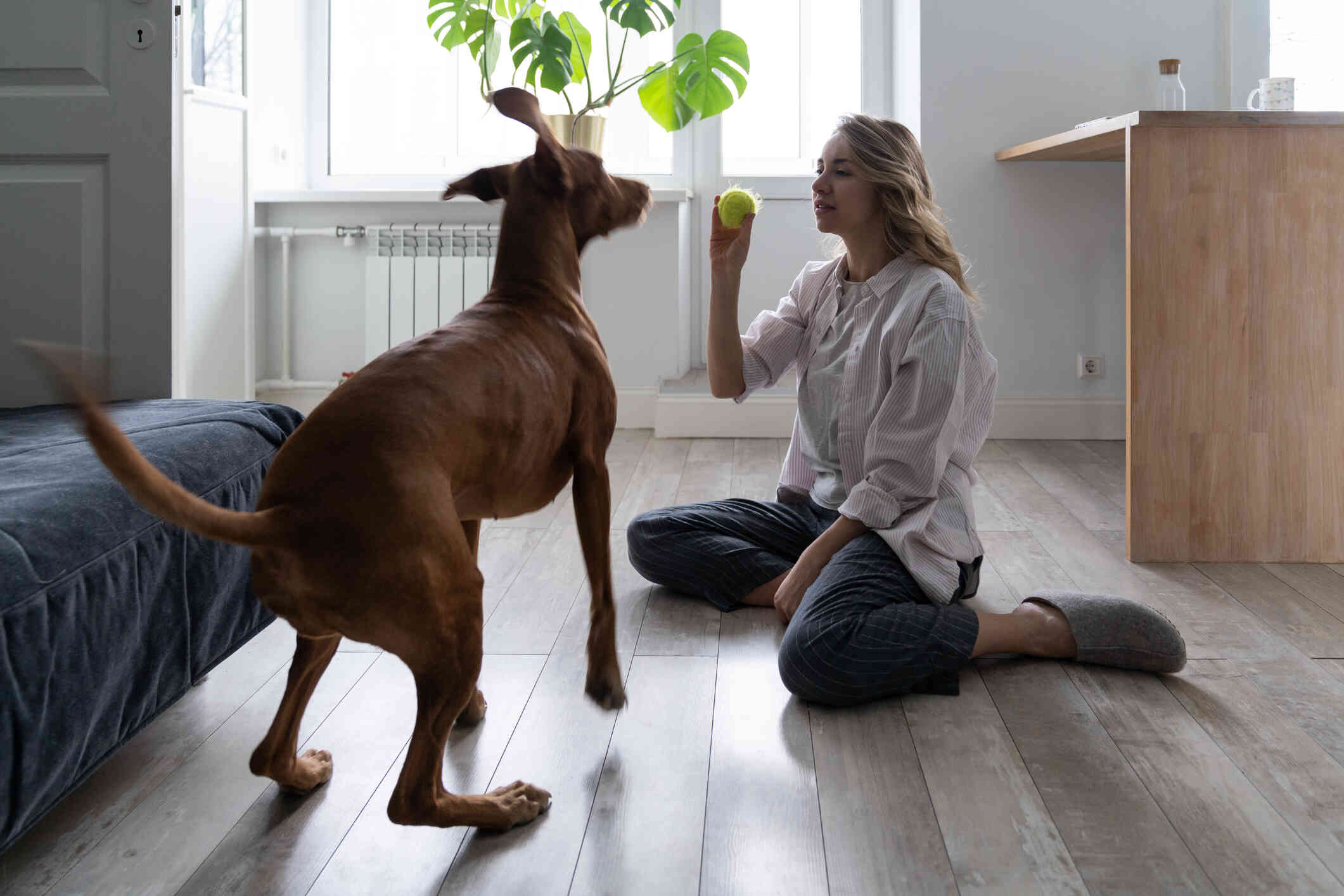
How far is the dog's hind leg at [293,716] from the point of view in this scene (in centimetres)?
125

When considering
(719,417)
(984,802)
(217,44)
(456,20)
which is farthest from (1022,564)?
(217,44)

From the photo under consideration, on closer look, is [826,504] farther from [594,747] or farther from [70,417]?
[70,417]

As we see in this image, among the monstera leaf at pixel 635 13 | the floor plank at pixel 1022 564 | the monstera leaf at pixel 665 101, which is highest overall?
the monstera leaf at pixel 635 13

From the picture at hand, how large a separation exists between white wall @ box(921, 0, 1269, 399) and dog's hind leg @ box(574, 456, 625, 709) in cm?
296

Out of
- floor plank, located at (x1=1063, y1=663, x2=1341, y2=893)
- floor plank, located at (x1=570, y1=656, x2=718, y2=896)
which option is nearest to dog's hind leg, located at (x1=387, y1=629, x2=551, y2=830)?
floor plank, located at (x1=570, y1=656, x2=718, y2=896)

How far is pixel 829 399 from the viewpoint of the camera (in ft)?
6.51

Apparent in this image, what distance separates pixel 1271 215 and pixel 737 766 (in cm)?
176

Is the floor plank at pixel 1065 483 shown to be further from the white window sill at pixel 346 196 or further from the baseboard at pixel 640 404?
the white window sill at pixel 346 196

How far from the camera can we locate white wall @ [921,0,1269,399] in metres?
3.81

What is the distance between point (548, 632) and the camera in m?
1.96

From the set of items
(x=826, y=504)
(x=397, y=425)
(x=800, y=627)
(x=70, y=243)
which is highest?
(x=70, y=243)

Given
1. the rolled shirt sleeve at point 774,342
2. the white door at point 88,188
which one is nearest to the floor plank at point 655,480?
the rolled shirt sleeve at point 774,342

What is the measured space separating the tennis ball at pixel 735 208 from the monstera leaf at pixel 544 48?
2.11 meters

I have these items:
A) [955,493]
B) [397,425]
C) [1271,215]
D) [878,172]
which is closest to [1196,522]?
[1271,215]
